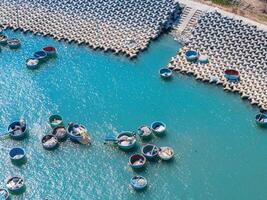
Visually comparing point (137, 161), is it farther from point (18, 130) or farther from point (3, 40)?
point (3, 40)

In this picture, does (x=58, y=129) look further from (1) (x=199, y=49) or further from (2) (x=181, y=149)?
(1) (x=199, y=49)

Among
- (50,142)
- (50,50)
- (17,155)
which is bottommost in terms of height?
(17,155)

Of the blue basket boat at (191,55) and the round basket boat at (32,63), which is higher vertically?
the blue basket boat at (191,55)

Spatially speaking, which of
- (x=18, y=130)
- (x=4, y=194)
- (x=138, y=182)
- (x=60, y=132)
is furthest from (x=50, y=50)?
(x=138, y=182)

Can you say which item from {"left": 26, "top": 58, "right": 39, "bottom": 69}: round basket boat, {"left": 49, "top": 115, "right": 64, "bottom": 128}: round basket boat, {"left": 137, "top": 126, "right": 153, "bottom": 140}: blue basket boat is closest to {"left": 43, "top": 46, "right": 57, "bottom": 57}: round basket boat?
{"left": 26, "top": 58, "right": 39, "bottom": 69}: round basket boat

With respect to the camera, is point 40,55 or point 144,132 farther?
point 40,55

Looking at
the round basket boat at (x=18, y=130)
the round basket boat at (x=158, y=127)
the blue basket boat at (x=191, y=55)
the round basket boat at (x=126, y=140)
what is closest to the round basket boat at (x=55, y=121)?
the round basket boat at (x=18, y=130)

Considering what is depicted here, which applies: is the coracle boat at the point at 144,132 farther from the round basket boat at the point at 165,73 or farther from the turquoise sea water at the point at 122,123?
the round basket boat at the point at 165,73
